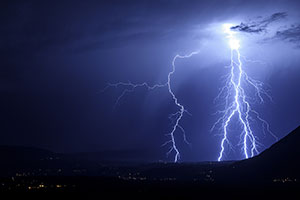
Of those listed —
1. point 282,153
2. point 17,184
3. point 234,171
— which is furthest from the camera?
point 234,171

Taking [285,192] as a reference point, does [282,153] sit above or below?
above

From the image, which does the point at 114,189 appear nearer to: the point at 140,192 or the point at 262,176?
the point at 140,192

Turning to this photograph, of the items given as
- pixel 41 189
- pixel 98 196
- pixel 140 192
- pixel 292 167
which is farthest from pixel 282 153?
pixel 41 189

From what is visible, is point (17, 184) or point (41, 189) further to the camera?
point (17, 184)

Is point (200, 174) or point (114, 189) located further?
point (200, 174)

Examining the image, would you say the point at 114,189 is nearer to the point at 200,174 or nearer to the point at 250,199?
the point at 250,199

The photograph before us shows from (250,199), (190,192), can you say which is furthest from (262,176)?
(250,199)

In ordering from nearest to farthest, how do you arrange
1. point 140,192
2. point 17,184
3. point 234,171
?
point 140,192, point 17,184, point 234,171

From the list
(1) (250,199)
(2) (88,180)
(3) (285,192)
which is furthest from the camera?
(2) (88,180)

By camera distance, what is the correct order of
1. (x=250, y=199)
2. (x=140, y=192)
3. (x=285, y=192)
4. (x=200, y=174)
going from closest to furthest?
(x=250, y=199), (x=285, y=192), (x=140, y=192), (x=200, y=174)
